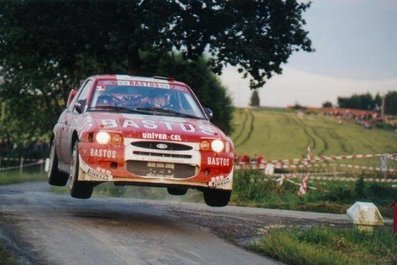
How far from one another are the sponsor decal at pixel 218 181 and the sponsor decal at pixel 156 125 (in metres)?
0.58

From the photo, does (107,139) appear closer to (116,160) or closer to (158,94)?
(116,160)

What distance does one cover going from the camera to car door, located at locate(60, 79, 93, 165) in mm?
A: 9977

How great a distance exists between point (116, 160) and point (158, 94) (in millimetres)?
1967

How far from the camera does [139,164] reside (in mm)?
8680

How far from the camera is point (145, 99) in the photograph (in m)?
10.1

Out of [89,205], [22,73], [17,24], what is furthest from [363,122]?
[89,205]

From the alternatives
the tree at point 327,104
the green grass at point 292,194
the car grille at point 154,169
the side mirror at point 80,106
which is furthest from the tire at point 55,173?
the tree at point 327,104

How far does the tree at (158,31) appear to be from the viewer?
82.6 feet

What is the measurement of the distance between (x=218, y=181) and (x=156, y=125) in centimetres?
→ 105

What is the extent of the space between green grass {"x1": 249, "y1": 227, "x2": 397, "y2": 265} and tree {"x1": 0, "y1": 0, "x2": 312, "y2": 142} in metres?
16.7

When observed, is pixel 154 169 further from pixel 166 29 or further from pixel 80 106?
pixel 166 29

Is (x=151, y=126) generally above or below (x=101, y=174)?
above

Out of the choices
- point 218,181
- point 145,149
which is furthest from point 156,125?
point 218,181

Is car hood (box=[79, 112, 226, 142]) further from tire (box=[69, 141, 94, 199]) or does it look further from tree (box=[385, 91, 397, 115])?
tree (box=[385, 91, 397, 115])
